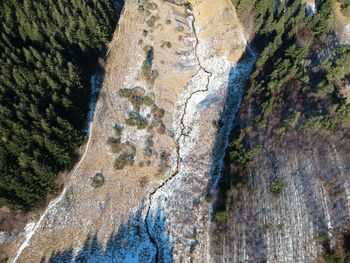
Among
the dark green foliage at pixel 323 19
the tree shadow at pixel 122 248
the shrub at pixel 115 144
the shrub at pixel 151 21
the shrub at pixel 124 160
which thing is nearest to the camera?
the tree shadow at pixel 122 248

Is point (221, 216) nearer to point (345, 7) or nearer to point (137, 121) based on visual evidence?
point (137, 121)

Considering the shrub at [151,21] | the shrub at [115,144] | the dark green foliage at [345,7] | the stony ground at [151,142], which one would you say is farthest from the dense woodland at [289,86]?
the shrub at [151,21]

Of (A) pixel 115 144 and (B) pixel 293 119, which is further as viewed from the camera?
(A) pixel 115 144

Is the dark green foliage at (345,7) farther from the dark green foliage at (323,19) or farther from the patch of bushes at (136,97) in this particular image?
the patch of bushes at (136,97)

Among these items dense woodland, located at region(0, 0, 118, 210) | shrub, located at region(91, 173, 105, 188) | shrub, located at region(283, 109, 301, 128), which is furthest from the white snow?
shrub, located at region(283, 109, 301, 128)

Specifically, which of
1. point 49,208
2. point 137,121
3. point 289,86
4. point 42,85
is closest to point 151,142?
point 137,121

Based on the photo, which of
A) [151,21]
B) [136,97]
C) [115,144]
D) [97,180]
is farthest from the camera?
[151,21]

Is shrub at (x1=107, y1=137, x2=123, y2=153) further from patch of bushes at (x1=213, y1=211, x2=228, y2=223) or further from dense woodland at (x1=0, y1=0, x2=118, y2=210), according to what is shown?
patch of bushes at (x1=213, y1=211, x2=228, y2=223)
